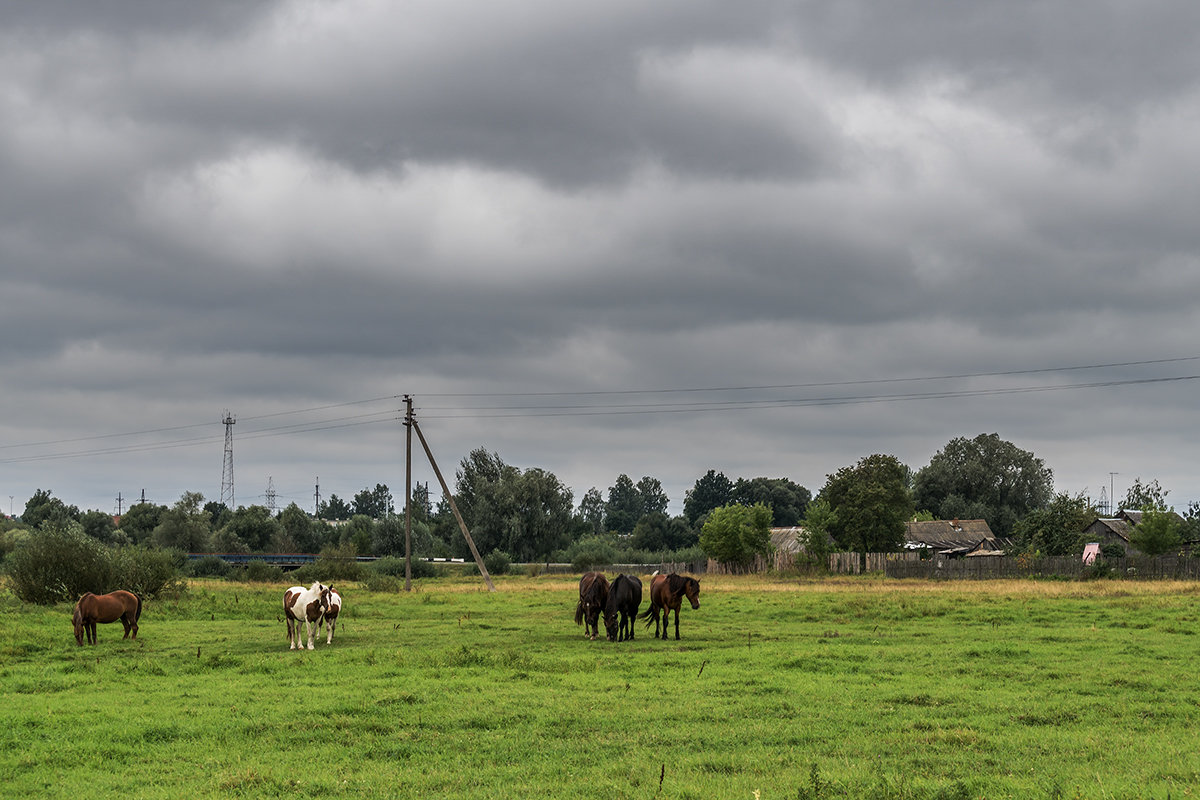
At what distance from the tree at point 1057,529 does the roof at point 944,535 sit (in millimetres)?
24226

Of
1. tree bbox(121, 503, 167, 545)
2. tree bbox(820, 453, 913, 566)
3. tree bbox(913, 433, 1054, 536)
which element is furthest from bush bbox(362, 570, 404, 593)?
tree bbox(913, 433, 1054, 536)

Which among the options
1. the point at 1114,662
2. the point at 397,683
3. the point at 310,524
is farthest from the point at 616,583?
the point at 310,524

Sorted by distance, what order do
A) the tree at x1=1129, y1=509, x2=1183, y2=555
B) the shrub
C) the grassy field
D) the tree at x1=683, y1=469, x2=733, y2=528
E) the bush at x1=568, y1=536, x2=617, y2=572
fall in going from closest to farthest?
1. the grassy field
2. the shrub
3. the tree at x1=1129, y1=509, x2=1183, y2=555
4. the bush at x1=568, y1=536, x2=617, y2=572
5. the tree at x1=683, y1=469, x2=733, y2=528

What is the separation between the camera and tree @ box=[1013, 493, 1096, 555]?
3017 inches

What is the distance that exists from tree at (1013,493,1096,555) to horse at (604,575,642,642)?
59.1m

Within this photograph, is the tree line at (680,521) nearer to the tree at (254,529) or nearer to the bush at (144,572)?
the tree at (254,529)

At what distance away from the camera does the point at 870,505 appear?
88.0 metres

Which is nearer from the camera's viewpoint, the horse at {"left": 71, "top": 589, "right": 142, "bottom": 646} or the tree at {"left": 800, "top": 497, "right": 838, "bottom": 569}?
the horse at {"left": 71, "top": 589, "right": 142, "bottom": 646}

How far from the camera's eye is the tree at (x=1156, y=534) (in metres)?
72.4

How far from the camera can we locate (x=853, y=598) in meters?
39.3

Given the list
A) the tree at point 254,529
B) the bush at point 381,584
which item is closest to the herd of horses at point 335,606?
the bush at point 381,584

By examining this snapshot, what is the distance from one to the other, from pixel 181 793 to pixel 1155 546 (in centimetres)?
7704

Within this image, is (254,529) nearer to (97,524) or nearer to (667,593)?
(97,524)

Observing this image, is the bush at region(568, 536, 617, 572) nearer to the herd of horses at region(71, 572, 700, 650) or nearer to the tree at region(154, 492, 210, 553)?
the tree at region(154, 492, 210, 553)
